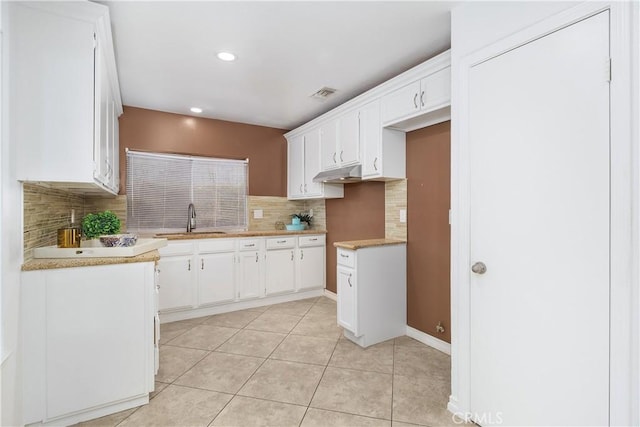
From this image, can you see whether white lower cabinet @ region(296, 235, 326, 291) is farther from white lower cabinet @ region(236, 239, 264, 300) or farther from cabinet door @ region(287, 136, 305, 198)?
cabinet door @ region(287, 136, 305, 198)

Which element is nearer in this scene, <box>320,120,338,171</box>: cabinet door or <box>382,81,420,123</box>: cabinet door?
<box>382,81,420,123</box>: cabinet door

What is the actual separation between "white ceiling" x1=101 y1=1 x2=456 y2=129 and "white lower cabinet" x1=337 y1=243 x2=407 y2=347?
5.39ft

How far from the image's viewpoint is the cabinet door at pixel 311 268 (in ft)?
13.6

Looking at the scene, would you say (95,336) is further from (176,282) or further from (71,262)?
(176,282)

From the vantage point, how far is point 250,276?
3.81 meters

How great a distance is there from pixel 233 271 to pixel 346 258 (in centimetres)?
157

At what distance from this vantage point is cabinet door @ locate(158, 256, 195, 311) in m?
3.31

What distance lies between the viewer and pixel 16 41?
5.26ft
